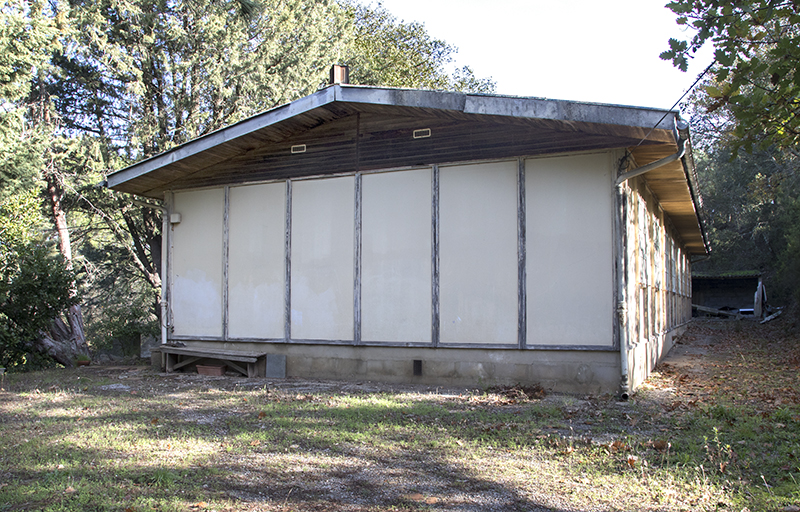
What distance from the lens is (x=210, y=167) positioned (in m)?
10.5

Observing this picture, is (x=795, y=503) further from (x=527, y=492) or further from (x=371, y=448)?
(x=371, y=448)

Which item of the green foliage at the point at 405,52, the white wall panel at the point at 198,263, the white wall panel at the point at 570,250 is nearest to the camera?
the white wall panel at the point at 570,250

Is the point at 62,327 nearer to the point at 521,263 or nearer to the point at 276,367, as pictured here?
the point at 276,367

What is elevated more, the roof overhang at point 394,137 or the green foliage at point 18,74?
the green foliage at point 18,74

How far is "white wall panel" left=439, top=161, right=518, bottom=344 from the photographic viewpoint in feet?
27.4

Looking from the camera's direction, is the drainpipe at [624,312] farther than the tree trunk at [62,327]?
No

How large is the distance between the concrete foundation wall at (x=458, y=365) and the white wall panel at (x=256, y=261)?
0.43 metres

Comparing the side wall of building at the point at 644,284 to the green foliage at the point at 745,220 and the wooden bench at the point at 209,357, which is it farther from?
the green foliage at the point at 745,220

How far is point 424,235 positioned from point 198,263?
4418 mm

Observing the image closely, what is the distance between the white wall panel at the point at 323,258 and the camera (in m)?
9.43

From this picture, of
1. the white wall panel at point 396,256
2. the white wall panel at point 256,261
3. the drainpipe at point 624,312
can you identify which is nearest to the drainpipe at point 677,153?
the drainpipe at point 624,312

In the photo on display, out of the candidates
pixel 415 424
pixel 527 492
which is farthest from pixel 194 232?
pixel 527 492

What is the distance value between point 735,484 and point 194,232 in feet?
30.3

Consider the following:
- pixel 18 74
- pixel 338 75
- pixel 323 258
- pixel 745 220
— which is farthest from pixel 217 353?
pixel 745 220
